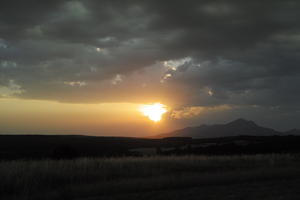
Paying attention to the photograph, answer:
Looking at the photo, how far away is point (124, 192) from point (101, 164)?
23.4ft

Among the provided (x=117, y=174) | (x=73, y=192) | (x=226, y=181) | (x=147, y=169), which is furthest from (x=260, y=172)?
(x=73, y=192)

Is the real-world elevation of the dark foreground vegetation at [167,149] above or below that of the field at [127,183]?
below

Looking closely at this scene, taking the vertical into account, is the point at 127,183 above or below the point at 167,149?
above

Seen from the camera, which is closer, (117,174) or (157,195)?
(157,195)

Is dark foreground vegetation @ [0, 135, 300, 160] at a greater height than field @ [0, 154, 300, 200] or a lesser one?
lesser

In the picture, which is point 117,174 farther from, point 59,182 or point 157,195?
point 157,195

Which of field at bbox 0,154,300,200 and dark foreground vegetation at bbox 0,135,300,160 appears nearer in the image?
field at bbox 0,154,300,200

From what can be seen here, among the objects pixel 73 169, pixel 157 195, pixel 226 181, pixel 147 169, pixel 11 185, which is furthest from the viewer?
pixel 147 169

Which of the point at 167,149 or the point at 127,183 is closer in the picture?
the point at 127,183

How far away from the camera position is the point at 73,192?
11.1 meters

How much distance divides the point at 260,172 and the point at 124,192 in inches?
359

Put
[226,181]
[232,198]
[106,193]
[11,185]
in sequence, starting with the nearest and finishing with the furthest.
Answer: [232,198] < [106,193] < [11,185] < [226,181]

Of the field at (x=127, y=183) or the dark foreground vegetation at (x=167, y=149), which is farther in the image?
the dark foreground vegetation at (x=167, y=149)

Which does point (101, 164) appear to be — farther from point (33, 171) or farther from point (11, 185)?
point (11, 185)
